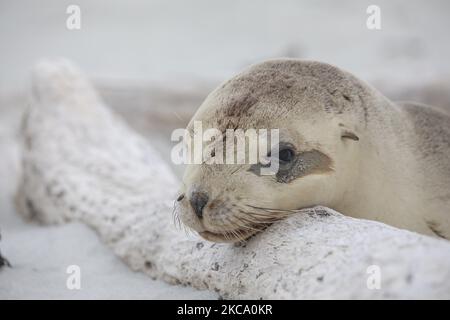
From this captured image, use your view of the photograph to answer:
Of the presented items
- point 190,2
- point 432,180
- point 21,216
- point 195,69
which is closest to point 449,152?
point 432,180

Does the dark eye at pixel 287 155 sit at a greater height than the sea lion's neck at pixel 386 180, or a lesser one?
greater

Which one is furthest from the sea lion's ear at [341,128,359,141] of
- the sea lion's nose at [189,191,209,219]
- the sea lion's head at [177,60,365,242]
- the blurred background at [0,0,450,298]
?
the blurred background at [0,0,450,298]

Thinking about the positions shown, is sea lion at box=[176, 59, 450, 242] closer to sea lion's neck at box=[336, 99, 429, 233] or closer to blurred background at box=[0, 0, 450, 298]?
sea lion's neck at box=[336, 99, 429, 233]

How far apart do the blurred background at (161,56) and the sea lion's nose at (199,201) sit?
1.42 feet

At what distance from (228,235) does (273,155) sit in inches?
13.3

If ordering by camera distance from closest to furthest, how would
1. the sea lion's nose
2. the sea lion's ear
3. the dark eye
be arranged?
the sea lion's nose
the dark eye
the sea lion's ear

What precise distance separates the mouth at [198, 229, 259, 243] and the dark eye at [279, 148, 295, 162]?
0.30 metres

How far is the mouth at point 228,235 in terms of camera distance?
85.4 inches

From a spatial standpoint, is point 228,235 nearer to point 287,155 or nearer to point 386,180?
point 287,155

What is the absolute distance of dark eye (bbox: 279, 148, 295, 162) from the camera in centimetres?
222

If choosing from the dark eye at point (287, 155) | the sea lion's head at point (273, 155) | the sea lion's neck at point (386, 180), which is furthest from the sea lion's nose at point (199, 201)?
the sea lion's neck at point (386, 180)

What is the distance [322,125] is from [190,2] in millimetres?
12589

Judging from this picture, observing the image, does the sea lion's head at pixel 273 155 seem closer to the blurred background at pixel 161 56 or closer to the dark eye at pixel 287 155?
the dark eye at pixel 287 155

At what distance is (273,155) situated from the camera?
2201mm
